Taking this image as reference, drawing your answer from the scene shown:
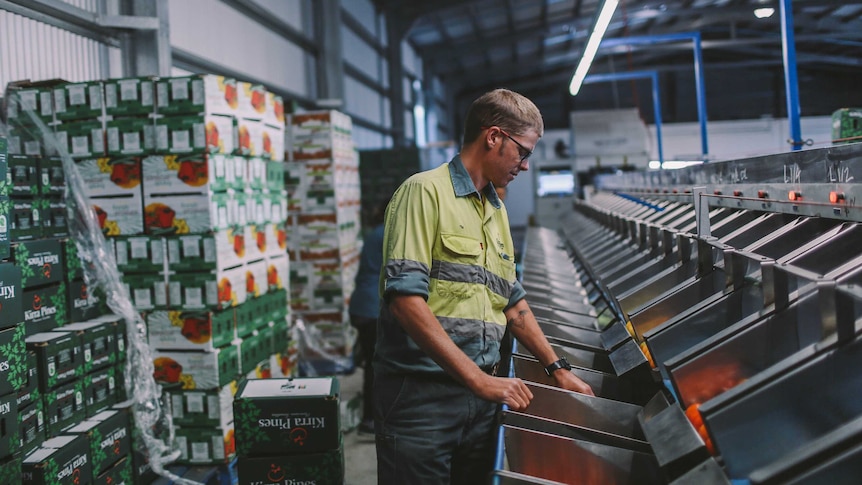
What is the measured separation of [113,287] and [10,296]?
1.23m

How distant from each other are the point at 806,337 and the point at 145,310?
12.8ft

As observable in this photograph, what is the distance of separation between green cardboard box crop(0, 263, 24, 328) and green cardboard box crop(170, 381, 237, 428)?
1.48m

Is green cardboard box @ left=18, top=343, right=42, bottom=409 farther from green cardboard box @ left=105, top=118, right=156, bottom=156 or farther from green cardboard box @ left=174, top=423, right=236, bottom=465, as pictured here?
green cardboard box @ left=105, top=118, right=156, bottom=156

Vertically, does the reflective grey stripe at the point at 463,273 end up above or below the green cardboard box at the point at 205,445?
above

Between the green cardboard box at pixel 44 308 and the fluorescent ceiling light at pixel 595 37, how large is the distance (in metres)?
3.47

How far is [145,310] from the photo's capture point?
445cm

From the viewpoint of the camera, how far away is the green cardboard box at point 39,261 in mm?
3531

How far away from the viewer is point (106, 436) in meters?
3.74

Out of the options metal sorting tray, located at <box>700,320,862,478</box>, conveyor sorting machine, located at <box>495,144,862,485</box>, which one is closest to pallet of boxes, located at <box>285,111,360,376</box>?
conveyor sorting machine, located at <box>495,144,862,485</box>

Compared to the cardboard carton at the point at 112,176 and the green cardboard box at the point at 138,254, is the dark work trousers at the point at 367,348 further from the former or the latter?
the cardboard carton at the point at 112,176

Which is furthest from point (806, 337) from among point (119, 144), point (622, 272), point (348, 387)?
point (348, 387)

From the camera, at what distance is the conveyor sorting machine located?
1394 mm

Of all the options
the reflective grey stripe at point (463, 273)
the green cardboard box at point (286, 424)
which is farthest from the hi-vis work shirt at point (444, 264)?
the green cardboard box at point (286, 424)

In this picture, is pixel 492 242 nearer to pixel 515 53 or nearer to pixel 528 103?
pixel 528 103
